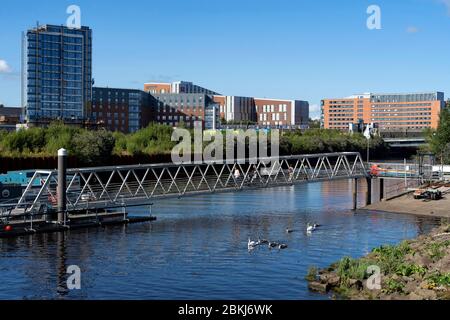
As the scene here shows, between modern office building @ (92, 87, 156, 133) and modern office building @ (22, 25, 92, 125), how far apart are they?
17.1 meters

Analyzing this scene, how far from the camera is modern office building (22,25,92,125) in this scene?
15525cm

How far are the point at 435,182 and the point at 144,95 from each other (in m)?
132

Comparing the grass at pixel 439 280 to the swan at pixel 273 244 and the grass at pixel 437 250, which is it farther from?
the swan at pixel 273 244

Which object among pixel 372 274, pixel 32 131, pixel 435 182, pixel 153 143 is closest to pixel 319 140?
pixel 153 143

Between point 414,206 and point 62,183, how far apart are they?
103 ft

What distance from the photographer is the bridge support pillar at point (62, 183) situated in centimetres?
4712

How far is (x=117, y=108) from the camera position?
186m

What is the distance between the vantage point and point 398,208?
62.9 metres

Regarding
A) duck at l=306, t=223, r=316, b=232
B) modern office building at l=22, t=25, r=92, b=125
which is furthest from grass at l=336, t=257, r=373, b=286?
modern office building at l=22, t=25, r=92, b=125

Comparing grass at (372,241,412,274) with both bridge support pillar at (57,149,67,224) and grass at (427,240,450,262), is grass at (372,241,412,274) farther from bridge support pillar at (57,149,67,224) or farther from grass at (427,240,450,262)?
bridge support pillar at (57,149,67,224)

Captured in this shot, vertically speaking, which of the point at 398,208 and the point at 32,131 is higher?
the point at 32,131

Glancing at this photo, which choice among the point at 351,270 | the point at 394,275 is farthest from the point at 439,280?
the point at 351,270
